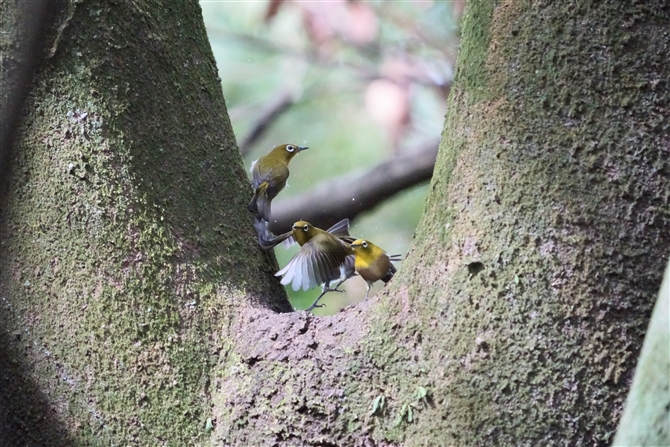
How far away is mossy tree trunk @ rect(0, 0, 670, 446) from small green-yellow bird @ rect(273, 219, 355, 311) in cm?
16

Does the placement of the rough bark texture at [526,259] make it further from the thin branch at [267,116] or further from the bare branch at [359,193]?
the thin branch at [267,116]

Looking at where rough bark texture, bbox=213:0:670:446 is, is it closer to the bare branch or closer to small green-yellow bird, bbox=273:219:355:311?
small green-yellow bird, bbox=273:219:355:311

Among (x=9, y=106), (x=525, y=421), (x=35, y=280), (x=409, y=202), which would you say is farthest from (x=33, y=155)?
(x=409, y=202)

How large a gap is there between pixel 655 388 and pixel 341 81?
4.31 m

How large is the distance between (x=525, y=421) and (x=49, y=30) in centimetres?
93

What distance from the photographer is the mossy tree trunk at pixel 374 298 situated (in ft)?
3.04

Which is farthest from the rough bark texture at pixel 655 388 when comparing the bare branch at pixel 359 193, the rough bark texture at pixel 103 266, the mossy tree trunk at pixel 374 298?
the bare branch at pixel 359 193

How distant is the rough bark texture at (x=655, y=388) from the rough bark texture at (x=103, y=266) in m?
0.73

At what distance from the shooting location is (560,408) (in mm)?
917

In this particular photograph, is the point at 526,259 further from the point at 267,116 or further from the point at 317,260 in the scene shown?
the point at 267,116

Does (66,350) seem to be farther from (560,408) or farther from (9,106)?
(560,408)

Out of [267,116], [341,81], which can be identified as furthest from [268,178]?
[341,81]

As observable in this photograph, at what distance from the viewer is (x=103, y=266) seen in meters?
1.19

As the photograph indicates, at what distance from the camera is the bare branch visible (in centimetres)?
276
